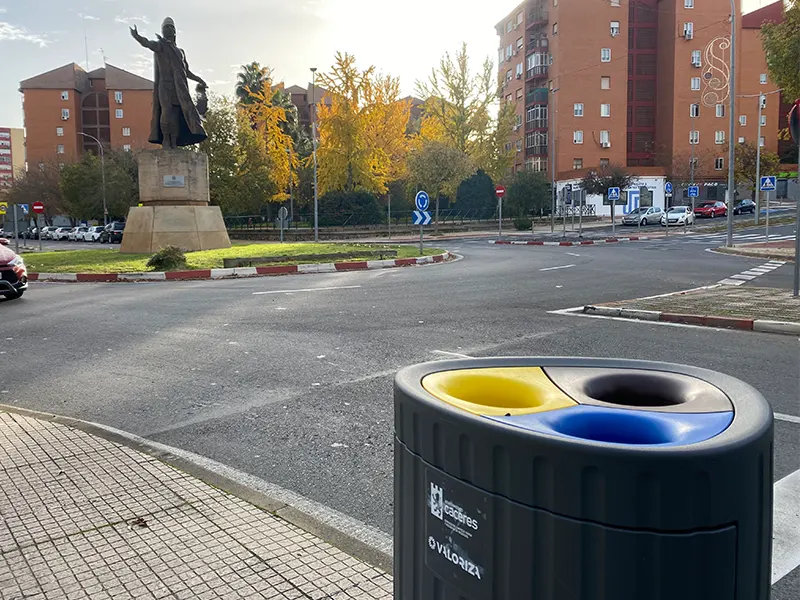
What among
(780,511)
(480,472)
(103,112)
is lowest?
(780,511)

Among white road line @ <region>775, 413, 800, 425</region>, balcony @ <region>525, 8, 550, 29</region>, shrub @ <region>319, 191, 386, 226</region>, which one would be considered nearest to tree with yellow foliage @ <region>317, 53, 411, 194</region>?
shrub @ <region>319, 191, 386, 226</region>

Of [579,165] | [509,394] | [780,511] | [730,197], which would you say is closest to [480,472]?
[509,394]

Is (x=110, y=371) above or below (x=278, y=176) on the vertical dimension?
below

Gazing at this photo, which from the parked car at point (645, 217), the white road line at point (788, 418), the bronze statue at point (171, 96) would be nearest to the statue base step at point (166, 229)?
the bronze statue at point (171, 96)

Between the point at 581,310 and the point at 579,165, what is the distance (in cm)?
5755

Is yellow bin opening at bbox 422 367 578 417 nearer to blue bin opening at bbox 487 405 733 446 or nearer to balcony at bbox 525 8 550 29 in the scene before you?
blue bin opening at bbox 487 405 733 446

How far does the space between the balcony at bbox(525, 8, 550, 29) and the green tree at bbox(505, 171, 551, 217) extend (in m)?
21.1

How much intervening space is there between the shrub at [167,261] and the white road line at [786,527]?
1755 cm

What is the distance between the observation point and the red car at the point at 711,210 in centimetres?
5712

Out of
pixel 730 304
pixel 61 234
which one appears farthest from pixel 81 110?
pixel 730 304

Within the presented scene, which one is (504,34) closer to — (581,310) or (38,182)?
(38,182)

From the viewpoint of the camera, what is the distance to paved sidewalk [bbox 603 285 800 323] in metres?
9.92

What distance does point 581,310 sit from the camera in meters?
10.9

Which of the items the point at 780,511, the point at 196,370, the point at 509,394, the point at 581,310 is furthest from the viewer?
the point at 581,310
